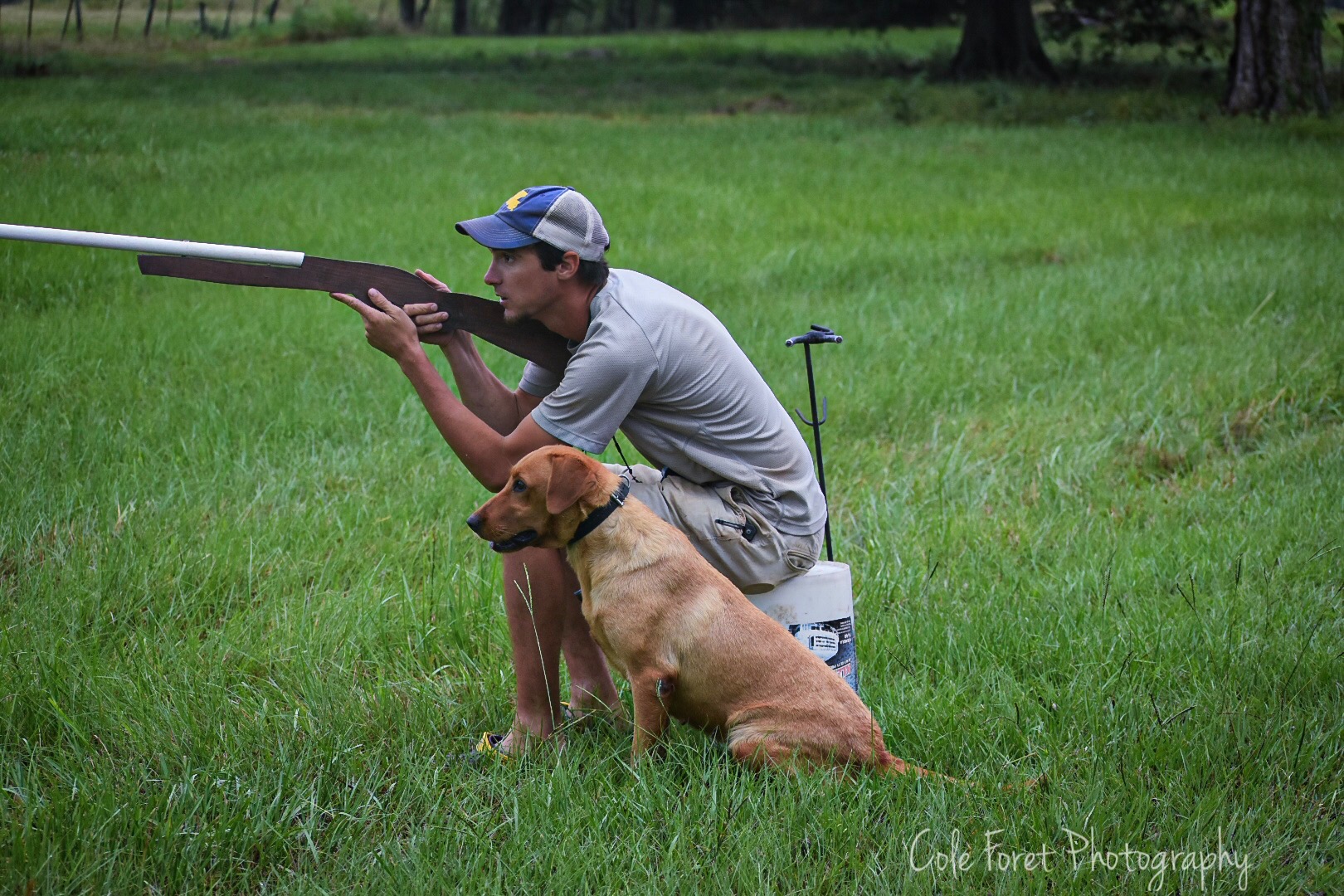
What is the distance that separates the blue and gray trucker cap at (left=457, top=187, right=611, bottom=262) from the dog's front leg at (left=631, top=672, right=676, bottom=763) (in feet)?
3.87

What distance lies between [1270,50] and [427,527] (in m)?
17.4

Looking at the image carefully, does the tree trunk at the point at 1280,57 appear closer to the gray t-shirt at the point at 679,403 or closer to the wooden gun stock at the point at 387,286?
the gray t-shirt at the point at 679,403

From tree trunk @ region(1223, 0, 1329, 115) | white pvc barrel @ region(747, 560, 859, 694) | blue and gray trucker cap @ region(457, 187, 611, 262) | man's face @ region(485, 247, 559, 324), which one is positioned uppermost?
tree trunk @ region(1223, 0, 1329, 115)

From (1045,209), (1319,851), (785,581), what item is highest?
(1045,209)

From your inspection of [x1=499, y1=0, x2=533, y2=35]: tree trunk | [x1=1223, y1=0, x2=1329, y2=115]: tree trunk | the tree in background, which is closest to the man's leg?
[x1=1223, y1=0, x2=1329, y2=115]: tree trunk

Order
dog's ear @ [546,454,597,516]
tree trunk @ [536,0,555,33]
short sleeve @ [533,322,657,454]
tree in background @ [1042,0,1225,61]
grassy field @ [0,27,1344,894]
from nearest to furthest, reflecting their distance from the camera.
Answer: grassy field @ [0,27,1344,894], dog's ear @ [546,454,597,516], short sleeve @ [533,322,657,454], tree in background @ [1042,0,1225,61], tree trunk @ [536,0,555,33]

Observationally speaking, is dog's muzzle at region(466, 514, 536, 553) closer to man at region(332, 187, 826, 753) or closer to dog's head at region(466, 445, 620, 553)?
dog's head at region(466, 445, 620, 553)

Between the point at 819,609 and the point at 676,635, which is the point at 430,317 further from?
the point at 819,609

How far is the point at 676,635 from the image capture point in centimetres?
302

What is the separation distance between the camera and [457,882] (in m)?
2.72

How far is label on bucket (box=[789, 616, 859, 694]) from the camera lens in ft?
11.0

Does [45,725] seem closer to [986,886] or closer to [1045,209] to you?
[986,886]

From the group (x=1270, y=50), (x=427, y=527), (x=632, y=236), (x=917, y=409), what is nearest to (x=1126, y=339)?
(x=917, y=409)

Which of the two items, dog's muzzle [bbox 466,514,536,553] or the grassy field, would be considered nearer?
the grassy field
